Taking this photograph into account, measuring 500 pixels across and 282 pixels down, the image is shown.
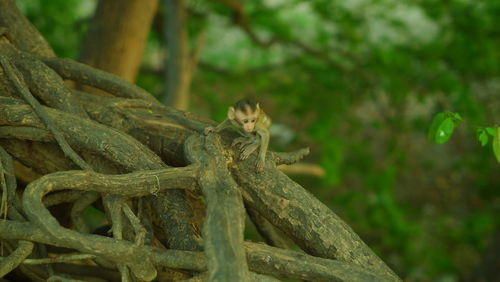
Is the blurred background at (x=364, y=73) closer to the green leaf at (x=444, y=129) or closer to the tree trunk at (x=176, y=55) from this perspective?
the tree trunk at (x=176, y=55)

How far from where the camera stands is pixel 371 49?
7.52 metres

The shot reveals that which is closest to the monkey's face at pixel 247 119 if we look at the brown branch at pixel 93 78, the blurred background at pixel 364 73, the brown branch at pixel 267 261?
the brown branch at pixel 93 78

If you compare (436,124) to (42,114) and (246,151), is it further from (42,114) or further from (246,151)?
(42,114)

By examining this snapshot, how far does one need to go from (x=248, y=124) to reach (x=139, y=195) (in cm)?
79

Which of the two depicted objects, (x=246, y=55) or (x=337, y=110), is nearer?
(x=337, y=110)

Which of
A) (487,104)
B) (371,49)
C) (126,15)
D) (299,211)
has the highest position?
(487,104)

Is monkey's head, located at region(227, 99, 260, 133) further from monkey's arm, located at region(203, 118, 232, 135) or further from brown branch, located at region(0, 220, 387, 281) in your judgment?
brown branch, located at region(0, 220, 387, 281)

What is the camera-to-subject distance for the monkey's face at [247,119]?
3076mm

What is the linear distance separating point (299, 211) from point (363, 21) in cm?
562

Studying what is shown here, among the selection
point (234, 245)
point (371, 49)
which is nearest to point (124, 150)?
Answer: point (234, 245)

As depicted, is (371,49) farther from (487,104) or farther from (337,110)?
(487,104)

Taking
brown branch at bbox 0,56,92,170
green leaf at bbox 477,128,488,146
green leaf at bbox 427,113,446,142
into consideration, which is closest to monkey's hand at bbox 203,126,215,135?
brown branch at bbox 0,56,92,170

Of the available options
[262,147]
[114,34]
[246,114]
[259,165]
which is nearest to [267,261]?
[259,165]

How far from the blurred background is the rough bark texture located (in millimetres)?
2751
